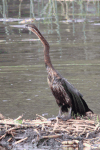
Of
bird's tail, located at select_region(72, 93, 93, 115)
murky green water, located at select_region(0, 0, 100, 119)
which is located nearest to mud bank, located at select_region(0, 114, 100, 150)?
bird's tail, located at select_region(72, 93, 93, 115)

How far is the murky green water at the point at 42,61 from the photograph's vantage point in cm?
983

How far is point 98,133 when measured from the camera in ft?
22.6

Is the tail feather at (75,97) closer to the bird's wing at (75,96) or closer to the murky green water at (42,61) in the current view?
the bird's wing at (75,96)

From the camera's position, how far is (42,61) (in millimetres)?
15625

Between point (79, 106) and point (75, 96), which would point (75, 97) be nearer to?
point (75, 96)

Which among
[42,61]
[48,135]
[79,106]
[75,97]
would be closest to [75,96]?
[75,97]

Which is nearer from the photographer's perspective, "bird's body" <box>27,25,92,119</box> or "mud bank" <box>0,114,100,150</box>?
"mud bank" <box>0,114,100,150</box>

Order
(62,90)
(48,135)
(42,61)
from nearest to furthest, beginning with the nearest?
1. (48,135)
2. (62,90)
3. (42,61)

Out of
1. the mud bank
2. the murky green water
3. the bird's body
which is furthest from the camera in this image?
the murky green water

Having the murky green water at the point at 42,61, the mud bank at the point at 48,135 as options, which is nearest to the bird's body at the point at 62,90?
the mud bank at the point at 48,135

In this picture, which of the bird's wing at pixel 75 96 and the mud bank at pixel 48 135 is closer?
the mud bank at pixel 48 135

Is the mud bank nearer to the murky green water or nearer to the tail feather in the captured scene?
the tail feather

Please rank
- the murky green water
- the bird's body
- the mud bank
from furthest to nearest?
the murky green water < the bird's body < the mud bank

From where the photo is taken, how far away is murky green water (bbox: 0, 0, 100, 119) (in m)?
9.83
